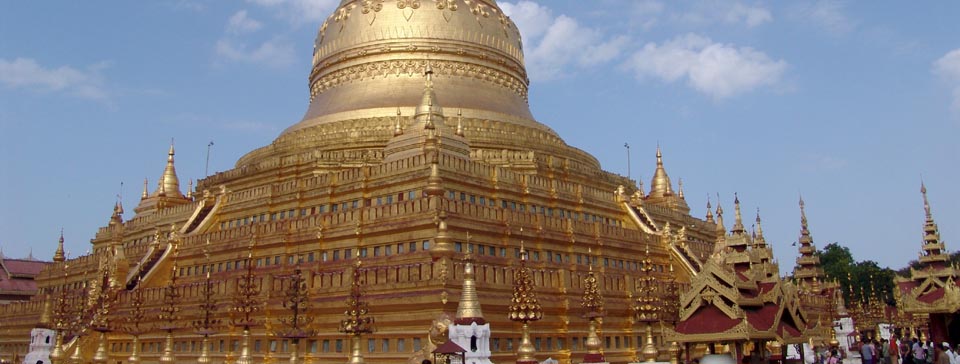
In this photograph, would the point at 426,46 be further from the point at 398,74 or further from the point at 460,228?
the point at 460,228

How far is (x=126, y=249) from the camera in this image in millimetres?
33531

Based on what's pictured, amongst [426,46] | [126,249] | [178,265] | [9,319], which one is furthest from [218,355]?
[426,46]

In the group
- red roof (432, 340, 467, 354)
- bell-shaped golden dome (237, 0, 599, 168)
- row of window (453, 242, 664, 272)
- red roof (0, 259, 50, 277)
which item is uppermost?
bell-shaped golden dome (237, 0, 599, 168)

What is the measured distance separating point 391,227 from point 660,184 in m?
20.7

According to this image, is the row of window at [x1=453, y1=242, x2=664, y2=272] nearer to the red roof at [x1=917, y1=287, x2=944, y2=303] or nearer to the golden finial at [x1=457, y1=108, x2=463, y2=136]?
the golden finial at [x1=457, y1=108, x2=463, y2=136]

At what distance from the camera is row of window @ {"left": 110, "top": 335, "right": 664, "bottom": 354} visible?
21.5 metres

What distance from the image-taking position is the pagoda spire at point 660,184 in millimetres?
40750

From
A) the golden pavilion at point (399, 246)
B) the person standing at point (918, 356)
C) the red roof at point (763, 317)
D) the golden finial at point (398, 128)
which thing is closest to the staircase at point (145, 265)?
the golden pavilion at point (399, 246)

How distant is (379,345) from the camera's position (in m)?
21.8

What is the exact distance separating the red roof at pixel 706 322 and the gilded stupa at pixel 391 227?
4.27 m

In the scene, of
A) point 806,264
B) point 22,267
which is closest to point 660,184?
point 806,264

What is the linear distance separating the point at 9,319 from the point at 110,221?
19.0 feet

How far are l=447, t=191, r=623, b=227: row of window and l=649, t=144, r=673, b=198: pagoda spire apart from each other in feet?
32.4

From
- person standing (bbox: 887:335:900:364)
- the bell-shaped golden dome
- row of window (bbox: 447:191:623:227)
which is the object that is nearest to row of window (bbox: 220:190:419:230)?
row of window (bbox: 447:191:623:227)
